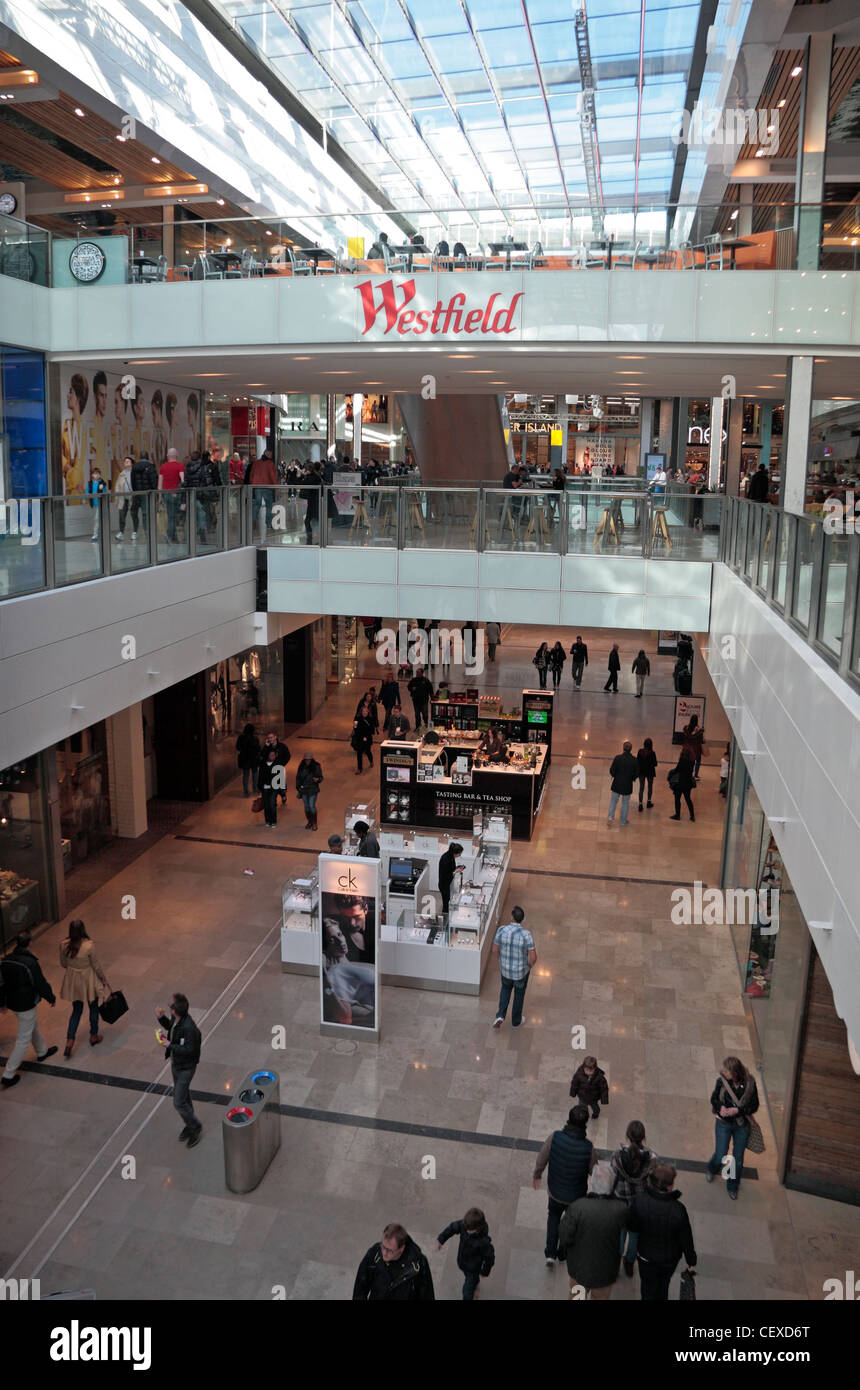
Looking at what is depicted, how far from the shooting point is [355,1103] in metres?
9.20

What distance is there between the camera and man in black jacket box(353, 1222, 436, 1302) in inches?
227

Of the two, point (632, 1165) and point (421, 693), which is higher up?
point (421, 693)

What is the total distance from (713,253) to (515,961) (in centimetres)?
1018

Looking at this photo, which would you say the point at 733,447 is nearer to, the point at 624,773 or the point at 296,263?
the point at 624,773

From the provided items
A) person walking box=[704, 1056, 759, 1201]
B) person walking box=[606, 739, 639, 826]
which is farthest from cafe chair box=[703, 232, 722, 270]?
person walking box=[704, 1056, 759, 1201]

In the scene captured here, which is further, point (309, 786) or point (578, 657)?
point (578, 657)

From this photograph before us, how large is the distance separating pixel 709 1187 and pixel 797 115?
18.4 m

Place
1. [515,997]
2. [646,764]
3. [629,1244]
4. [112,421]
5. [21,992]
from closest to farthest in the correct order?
[629,1244] < [21,992] < [515,997] < [646,764] < [112,421]

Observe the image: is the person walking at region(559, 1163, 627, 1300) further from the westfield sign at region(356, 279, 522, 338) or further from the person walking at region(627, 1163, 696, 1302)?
the westfield sign at region(356, 279, 522, 338)

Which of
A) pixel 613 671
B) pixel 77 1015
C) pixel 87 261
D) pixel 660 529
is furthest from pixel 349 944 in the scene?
pixel 613 671

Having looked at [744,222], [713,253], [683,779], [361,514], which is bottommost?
[683,779]

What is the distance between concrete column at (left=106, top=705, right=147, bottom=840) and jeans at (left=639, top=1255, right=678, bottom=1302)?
10.9 m
